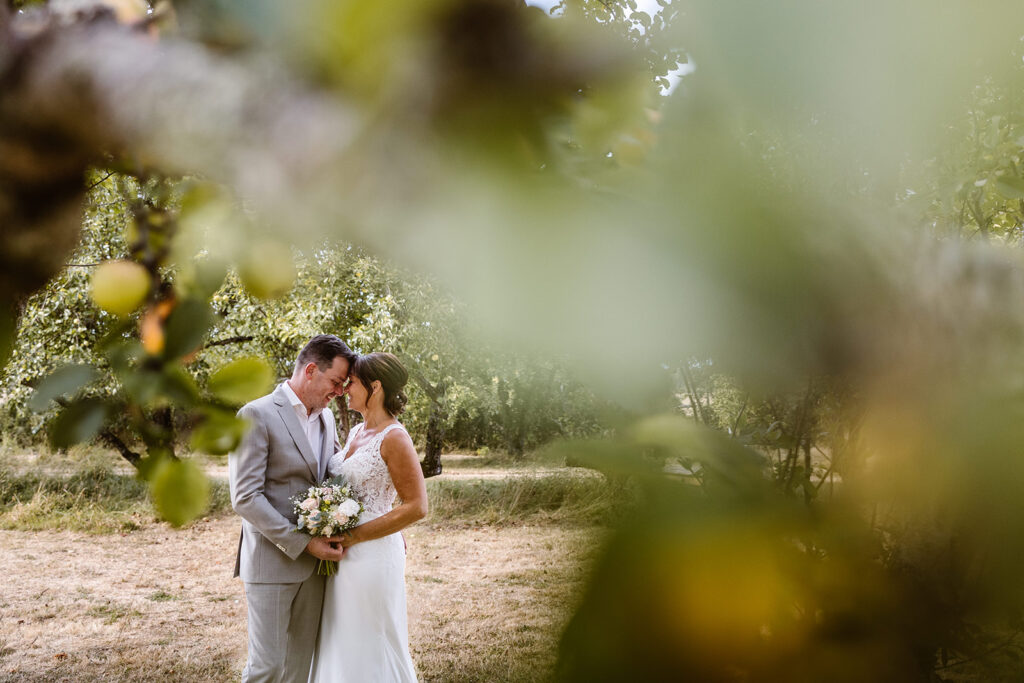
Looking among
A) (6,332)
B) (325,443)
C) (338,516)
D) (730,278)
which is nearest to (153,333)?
(6,332)

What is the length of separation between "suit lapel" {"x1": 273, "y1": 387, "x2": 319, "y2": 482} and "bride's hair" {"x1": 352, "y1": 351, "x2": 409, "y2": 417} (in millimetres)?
336

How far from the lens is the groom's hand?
2910 millimetres

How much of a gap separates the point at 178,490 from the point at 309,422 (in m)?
2.79

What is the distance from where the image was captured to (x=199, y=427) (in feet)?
1.54

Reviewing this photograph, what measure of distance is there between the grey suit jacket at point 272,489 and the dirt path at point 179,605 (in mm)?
990

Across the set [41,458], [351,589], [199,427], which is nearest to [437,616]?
[351,589]

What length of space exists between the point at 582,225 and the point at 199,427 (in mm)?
367

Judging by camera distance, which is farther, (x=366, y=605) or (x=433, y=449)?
(x=433, y=449)

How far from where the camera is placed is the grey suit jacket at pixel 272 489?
2.81 m

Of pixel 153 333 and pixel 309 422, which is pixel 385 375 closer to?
pixel 309 422

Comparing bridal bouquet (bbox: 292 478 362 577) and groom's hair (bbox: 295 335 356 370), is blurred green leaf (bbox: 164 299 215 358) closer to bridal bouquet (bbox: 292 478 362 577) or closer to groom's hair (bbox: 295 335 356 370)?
bridal bouquet (bbox: 292 478 362 577)

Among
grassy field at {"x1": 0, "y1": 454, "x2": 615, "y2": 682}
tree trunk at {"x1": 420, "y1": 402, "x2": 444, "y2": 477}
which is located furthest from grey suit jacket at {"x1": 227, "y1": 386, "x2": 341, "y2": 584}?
tree trunk at {"x1": 420, "y1": 402, "x2": 444, "y2": 477}

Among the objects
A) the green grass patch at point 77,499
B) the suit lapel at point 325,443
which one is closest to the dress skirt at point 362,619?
the suit lapel at point 325,443

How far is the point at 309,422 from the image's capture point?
10.3 ft
